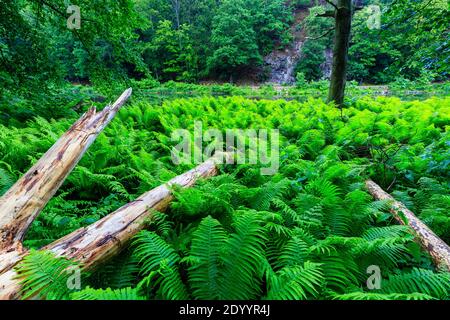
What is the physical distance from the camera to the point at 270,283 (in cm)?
173

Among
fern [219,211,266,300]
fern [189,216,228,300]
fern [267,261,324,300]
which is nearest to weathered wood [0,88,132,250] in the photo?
fern [189,216,228,300]

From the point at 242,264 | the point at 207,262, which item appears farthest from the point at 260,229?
the point at 207,262

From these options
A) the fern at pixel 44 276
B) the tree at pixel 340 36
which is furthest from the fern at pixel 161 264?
the tree at pixel 340 36

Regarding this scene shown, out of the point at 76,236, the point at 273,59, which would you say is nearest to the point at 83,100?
the point at 76,236

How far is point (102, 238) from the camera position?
195cm

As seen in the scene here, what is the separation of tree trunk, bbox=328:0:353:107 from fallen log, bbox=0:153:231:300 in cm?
655

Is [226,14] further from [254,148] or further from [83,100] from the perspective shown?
[254,148]

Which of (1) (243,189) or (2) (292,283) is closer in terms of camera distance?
(2) (292,283)

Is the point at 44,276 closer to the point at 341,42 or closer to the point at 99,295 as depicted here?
the point at 99,295

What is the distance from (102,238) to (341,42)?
7.39 m

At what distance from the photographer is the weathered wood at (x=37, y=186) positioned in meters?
1.85

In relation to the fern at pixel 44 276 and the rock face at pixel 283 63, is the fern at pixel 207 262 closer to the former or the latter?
the fern at pixel 44 276

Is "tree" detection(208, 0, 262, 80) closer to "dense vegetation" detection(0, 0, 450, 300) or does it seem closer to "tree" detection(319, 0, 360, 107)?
"dense vegetation" detection(0, 0, 450, 300)
